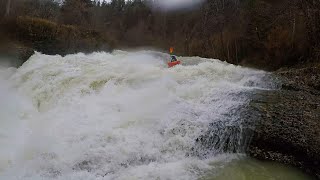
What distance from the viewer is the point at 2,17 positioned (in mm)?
16891

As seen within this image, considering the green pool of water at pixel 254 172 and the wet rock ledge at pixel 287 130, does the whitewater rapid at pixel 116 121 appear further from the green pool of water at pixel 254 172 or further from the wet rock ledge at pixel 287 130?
the wet rock ledge at pixel 287 130

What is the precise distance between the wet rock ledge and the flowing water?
34 centimetres

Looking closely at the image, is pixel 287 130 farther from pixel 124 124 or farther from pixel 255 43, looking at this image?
pixel 255 43

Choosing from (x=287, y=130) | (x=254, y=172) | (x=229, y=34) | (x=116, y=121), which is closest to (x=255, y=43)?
(x=229, y=34)

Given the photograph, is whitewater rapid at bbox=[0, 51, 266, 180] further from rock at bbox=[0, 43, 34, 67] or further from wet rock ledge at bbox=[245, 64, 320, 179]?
rock at bbox=[0, 43, 34, 67]

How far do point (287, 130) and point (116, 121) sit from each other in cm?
329

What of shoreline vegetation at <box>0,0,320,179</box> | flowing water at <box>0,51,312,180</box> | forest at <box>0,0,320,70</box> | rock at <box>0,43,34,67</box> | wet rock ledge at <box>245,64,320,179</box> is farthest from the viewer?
rock at <box>0,43,34,67</box>

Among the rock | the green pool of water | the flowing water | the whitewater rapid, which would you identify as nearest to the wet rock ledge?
the green pool of water

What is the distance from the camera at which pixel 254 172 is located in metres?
5.35

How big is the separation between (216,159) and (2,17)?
1506cm

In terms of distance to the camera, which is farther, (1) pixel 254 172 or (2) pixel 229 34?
(2) pixel 229 34

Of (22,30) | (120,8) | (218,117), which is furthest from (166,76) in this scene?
(120,8)

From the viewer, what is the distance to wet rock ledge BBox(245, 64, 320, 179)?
5555 millimetres

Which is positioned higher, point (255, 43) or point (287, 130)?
point (255, 43)
